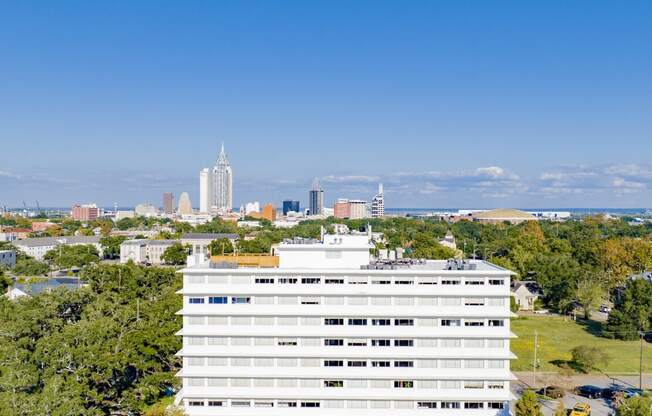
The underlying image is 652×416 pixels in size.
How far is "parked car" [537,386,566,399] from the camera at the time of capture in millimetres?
43812

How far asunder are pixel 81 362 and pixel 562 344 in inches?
2030

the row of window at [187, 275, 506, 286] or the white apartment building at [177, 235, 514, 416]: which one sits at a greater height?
the row of window at [187, 275, 506, 286]

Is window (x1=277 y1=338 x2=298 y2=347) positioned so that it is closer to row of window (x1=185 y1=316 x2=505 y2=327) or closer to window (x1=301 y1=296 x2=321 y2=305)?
row of window (x1=185 y1=316 x2=505 y2=327)

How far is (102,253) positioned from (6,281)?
238ft

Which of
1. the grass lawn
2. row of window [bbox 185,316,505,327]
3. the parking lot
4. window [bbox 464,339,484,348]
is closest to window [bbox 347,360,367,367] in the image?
row of window [bbox 185,316,505,327]

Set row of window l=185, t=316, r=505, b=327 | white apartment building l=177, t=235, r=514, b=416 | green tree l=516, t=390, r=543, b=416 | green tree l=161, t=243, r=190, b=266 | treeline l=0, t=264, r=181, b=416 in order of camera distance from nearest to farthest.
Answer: green tree l=516, t=390, r=543, b=416 < treeline l=0, t=264, r=181, b=416 < white apartment building l=177, t=235, r=514, b=416 < row of window l=185, t=316, r=505, b=327 < green tree l=161, t=243, r=190, b=266

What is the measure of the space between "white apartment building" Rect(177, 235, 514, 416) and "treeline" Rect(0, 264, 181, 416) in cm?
611

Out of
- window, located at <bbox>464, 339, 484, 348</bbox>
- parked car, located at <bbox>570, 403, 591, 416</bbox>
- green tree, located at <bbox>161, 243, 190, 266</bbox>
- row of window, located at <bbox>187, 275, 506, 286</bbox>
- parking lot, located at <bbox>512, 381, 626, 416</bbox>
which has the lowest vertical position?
parking lot, located at <bbox>512, 381, 626, 416</bbox>

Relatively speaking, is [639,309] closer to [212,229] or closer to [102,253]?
[102,253]

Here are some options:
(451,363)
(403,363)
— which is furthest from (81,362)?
(451,363)

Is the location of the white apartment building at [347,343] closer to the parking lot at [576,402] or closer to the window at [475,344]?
the window at [475,344]

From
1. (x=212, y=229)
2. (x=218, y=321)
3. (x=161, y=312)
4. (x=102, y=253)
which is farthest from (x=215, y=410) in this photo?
(x=212, y=229)

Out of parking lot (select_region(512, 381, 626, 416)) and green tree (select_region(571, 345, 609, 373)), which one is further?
green tree (select_region(571, 345, 609, 373))

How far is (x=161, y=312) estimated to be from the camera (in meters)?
53.0
